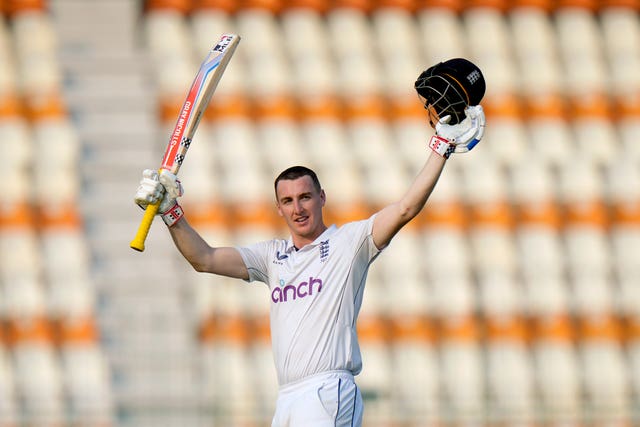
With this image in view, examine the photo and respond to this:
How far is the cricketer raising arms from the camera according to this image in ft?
13.2

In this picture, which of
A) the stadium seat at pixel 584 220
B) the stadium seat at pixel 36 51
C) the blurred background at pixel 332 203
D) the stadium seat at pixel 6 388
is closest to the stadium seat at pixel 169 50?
the blurred background at pixel 332 203

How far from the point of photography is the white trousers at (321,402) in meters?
4.00

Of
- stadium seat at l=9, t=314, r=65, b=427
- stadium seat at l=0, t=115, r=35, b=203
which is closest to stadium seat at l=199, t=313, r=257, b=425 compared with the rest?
stadium seat at l=9, t=314, r=65, b=427

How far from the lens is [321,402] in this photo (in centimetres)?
400

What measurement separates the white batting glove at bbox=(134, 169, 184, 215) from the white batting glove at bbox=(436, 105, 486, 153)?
992 millimetres

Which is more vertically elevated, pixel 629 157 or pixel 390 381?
pixel 629 157

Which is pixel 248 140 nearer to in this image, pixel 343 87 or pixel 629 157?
pixel 343 87

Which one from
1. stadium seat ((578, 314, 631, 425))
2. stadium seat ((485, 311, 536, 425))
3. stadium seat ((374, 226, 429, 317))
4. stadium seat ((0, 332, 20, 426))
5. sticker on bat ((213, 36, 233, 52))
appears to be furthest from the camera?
stadium seat ((374, 226, 429, 317))

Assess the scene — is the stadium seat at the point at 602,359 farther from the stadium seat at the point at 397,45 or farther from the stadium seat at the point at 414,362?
the stadium seat at the point at 397,45

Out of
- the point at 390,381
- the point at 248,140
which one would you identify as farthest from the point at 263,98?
the point at 390,381

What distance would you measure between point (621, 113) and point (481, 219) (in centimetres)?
208

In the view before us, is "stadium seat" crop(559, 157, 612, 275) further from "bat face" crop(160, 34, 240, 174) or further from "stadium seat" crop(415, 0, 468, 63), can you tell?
"bat face" crop(160, 34, 240, 174)

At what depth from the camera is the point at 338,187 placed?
1087cm

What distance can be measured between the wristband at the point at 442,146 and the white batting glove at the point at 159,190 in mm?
962
